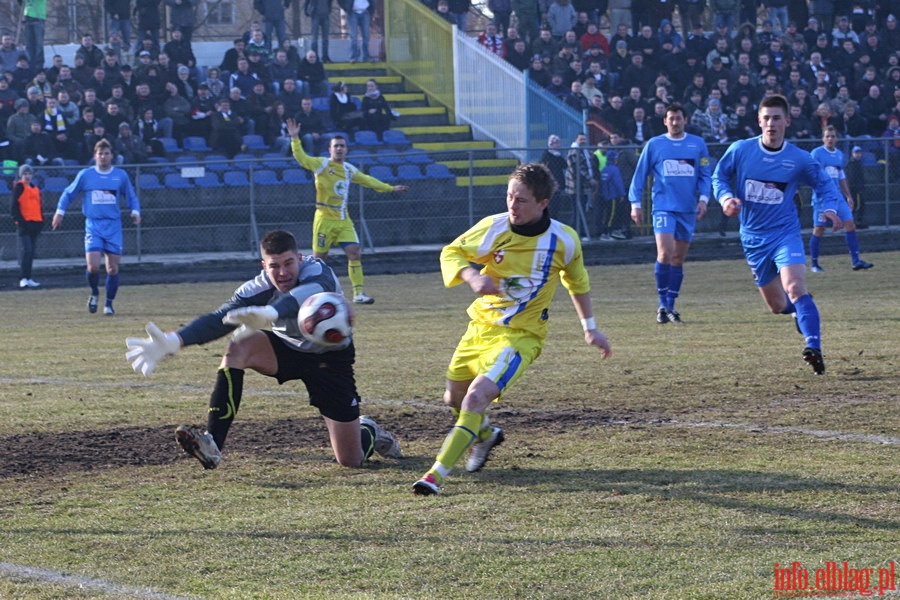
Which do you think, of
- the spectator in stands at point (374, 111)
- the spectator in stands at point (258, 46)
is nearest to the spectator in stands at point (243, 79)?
the spectator in stands at point (258, 46)

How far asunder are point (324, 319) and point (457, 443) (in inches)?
33.8

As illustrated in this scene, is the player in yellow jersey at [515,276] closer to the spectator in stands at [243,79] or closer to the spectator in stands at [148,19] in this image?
the spectator in stands at [243,79]

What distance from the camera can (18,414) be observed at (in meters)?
9.03

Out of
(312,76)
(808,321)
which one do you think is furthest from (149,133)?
(808,321)

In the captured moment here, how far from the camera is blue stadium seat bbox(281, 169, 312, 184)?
25281mm

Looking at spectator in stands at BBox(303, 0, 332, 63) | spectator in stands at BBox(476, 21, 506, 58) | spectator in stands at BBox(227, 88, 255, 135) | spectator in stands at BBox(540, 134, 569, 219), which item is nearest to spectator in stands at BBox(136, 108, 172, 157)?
spectator in stands at BBox(227, 88, 255, 135)

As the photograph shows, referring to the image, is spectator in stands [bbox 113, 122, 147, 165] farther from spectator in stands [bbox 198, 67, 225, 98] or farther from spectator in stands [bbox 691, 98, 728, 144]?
spectator in stands [bbox 691, 98, 728, 144]

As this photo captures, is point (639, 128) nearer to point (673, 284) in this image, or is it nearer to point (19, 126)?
point (19, 126)

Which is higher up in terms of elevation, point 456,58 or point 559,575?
point 456,58

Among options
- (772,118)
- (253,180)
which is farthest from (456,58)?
(772,118)

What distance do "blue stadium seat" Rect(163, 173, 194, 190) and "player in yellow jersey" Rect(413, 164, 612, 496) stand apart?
60.6 feet

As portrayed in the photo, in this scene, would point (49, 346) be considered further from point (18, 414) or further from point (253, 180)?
point (253, 180)

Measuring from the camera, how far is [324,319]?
20.6 feet

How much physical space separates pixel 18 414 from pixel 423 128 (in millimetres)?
21358
